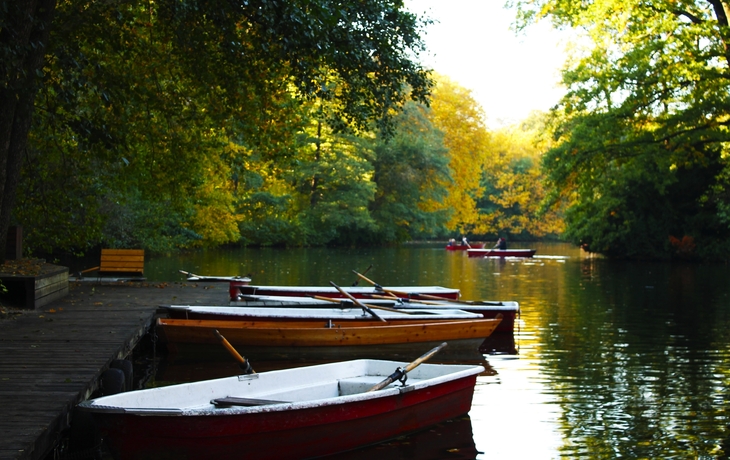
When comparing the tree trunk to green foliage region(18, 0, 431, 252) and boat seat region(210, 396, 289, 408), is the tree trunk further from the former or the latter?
boat seat region(210, 396, 289, 408)

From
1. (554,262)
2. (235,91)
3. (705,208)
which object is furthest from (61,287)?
(705,208)

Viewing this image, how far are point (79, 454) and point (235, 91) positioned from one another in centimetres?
979

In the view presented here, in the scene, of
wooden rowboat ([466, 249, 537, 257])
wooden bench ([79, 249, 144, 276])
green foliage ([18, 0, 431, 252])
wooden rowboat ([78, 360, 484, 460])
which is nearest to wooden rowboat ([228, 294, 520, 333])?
green foliage ([18, 0, 431, 252])

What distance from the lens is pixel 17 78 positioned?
10023mm

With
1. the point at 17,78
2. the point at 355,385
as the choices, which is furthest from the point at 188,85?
the point at 355,385

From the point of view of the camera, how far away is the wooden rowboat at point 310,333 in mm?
12219

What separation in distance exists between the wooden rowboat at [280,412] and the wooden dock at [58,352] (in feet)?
1.61

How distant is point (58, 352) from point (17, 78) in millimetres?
3387

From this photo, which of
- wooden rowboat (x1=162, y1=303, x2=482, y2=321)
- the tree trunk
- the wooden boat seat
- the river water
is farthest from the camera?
wooden rowboat (x1=162, y1=303, x2=482, y2=321)

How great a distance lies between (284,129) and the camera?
1719 centimetres

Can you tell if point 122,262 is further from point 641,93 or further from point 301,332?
point 641,93

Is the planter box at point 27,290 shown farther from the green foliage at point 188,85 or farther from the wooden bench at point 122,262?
the wooden bench at point 122,262

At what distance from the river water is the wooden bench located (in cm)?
523

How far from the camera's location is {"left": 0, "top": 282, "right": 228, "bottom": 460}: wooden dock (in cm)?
619
